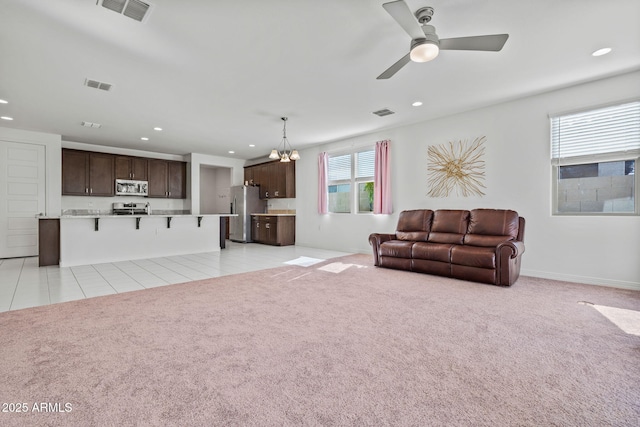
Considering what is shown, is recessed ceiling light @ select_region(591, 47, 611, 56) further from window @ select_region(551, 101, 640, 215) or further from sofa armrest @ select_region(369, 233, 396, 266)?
sofa armrest @ select_region(369, 233, 396, 266)

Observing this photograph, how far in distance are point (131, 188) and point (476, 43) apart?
8472 mm

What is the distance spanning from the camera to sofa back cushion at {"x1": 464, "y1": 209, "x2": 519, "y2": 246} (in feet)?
13.6

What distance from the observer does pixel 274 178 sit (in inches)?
345


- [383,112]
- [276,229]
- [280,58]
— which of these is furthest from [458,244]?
[276,229]

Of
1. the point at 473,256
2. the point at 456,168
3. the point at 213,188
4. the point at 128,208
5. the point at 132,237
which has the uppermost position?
the point at 213,188

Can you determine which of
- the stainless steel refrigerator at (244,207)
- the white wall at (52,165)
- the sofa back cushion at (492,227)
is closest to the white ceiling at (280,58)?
the white wall at (52,165)

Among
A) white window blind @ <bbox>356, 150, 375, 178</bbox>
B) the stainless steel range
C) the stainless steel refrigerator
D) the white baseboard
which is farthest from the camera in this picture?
the stainless steel refrigerator

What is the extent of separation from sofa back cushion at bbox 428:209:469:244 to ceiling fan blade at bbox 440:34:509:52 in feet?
9.16

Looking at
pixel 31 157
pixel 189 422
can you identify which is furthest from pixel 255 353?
pixel 31 157

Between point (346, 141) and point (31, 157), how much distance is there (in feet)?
22.7

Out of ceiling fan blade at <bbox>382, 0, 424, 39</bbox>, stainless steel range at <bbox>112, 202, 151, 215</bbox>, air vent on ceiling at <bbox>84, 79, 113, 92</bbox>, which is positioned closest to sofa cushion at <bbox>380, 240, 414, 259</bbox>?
ceiling fan blade at <bbox>382, 0, 424, 39</bbox>

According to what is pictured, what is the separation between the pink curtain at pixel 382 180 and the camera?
6070 millimetres

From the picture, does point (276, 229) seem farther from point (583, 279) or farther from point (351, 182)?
point (583, 279)

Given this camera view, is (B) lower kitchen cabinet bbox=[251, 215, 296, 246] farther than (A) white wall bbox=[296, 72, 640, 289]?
Yes
